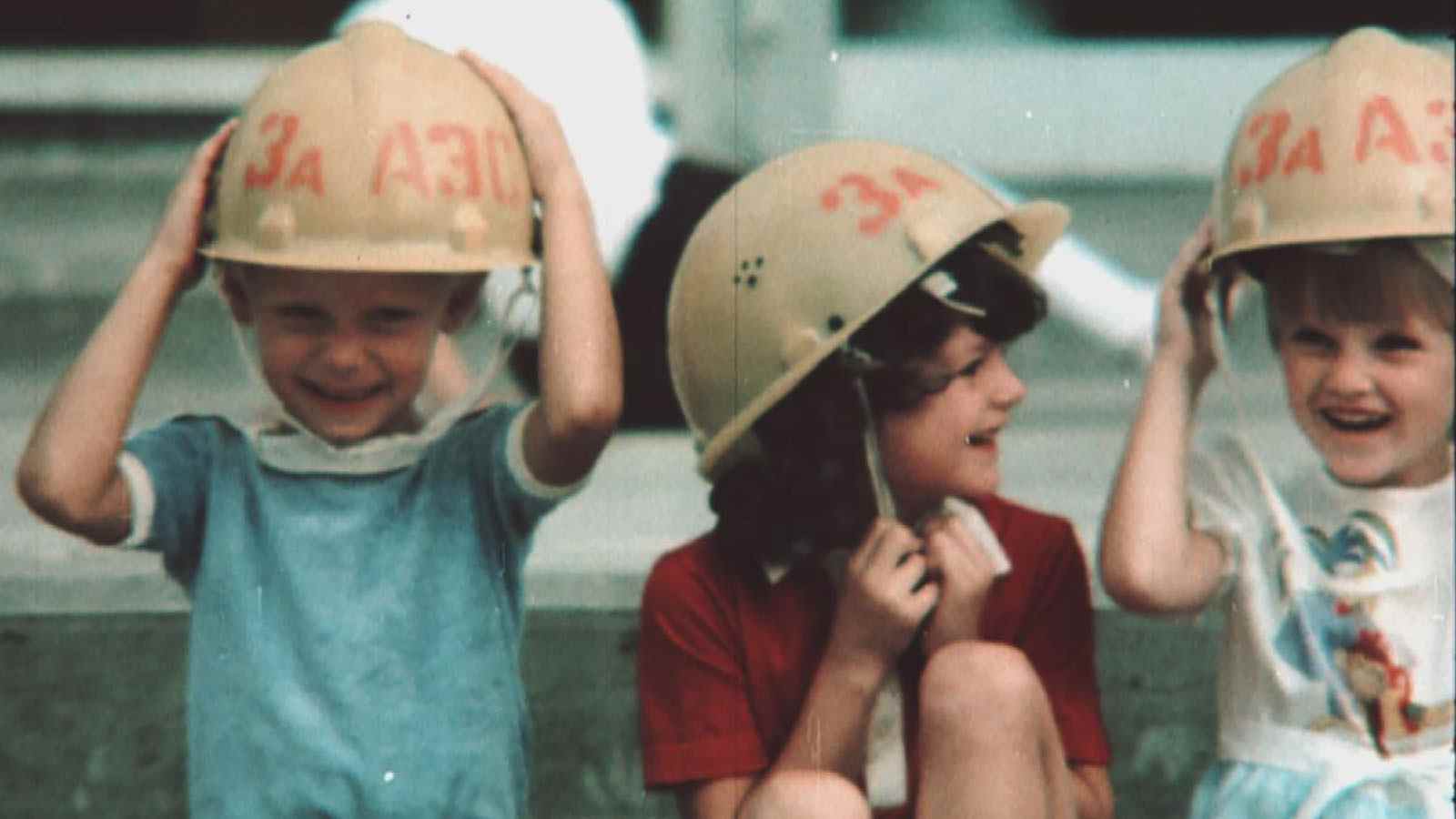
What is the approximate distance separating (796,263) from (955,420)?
288 mm

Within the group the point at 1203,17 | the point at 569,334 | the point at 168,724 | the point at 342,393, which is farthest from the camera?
the point at 1203,17

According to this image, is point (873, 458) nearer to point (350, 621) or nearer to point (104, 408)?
point (350, 621)

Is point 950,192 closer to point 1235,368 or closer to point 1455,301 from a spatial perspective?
point 1455,301

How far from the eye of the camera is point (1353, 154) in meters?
A: 2.96

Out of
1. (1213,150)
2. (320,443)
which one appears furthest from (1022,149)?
(320,443)

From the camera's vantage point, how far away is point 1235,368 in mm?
4254

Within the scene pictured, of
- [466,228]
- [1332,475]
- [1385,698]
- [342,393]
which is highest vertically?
[466,228]

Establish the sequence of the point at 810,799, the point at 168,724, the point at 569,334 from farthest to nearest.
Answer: the point at 168,724 < the point at 569,334 < the point at 810,799

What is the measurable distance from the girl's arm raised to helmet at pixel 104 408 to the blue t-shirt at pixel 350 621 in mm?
66

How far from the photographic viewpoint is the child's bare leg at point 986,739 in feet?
9.32

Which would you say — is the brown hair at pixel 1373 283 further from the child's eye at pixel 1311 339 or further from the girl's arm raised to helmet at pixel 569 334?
the girl's arm raised to helmet at pixel 569 334

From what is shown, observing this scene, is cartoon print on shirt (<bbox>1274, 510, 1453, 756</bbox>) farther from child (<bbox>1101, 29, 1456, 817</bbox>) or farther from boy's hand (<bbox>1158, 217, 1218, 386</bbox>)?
boy's hand (<bbox>1158, 217, 1218, 386</bbox>)

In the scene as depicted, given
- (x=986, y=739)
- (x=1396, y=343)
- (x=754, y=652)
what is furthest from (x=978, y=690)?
(x=1396, y=343)

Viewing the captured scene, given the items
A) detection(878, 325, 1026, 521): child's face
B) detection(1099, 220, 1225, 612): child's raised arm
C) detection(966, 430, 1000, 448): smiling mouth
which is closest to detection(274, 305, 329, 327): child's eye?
detection(878, 325, 1026, 521): child's face
